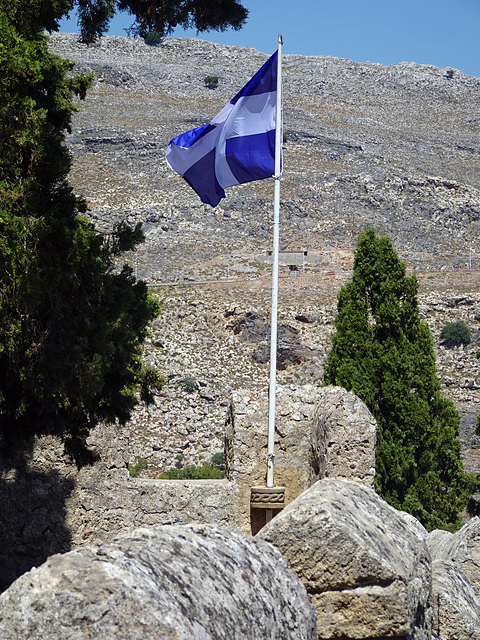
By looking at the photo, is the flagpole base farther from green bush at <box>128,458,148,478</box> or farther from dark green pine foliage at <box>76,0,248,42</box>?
green bush at <box>128,458,148,478</box>

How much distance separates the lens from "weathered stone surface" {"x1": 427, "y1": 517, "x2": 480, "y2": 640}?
15.6ft

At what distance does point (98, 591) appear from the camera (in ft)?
7.97

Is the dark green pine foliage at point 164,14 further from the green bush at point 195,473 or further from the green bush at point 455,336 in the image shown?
the green bush at point 455,336

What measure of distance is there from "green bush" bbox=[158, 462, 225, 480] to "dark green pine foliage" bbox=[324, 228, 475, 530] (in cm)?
1197

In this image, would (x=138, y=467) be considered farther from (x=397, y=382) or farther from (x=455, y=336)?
(x=455, y=336)

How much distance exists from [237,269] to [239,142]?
44933 mm

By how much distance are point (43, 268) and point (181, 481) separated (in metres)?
2.48

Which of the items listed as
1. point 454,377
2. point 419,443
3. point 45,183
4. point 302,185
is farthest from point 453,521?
point 302,185

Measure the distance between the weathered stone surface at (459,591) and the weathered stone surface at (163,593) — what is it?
1.65 metres

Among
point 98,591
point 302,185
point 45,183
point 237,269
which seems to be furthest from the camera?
point 302,185

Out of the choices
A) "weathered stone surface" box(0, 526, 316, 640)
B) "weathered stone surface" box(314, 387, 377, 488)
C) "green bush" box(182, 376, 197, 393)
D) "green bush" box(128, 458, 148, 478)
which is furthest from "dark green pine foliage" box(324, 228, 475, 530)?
"green bush" box(182, 376, 197, 393)

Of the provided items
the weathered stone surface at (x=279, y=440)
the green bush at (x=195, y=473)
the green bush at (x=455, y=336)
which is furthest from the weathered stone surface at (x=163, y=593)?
the green bush at (x=455, y=336)

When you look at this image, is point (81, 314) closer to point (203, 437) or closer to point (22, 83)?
point (22, 83)

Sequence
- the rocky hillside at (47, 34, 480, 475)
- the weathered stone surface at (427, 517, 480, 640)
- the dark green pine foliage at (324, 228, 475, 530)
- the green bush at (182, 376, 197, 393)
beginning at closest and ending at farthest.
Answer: the weathered stone surface at (427, 517, 480, 640)
the dark green pine foliage at (324, 228, 475, 530)
the green bush at (182, 376, 197, 393)
the rocky hillside at (47, 34, 480, 475)
